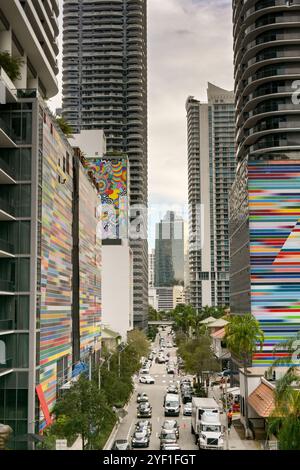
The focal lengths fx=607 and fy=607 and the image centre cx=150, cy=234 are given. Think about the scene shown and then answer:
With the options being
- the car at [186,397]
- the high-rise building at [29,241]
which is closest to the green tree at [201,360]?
the car at [186,397]

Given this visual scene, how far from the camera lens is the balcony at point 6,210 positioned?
3592cm

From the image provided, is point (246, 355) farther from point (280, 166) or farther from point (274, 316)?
point (280, 166)

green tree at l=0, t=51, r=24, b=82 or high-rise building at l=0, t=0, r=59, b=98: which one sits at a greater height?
high-rise building at l=0, t=0, r=59, b=98

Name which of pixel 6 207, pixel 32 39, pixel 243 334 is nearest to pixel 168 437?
pixel 243 334

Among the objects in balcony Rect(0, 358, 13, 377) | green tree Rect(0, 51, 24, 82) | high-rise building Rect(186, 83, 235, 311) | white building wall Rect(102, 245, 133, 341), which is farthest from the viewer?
high-rise building Rect(186, 83, 235, 311)

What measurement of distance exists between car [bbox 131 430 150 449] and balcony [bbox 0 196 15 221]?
1707 centimetres

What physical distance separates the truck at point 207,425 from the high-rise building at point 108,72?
415ft

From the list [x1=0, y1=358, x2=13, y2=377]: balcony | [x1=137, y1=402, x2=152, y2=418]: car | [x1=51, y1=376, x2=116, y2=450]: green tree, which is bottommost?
[x1=137, y1=402, x2=152, y2=418]: car

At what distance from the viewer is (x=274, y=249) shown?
5728 cm

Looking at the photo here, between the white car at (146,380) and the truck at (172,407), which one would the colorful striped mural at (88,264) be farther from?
the white car at (146,380)

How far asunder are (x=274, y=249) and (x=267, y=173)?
7.35 m

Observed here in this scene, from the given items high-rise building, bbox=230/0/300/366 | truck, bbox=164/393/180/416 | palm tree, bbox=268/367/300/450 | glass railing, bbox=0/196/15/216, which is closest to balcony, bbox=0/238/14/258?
glass railing, bbox=0/196/15/216

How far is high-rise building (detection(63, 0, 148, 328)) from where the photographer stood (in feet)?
564

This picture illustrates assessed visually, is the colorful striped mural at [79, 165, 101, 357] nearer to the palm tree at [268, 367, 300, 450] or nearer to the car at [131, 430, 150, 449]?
the car at [131, 430, 150, 449]
